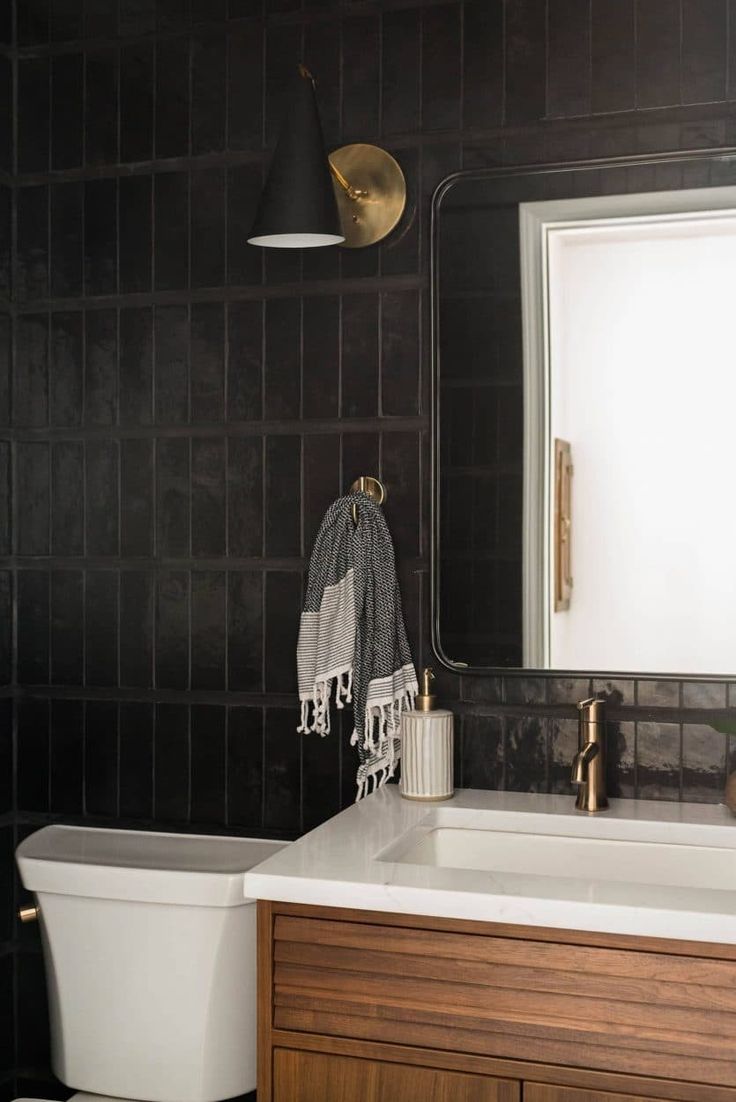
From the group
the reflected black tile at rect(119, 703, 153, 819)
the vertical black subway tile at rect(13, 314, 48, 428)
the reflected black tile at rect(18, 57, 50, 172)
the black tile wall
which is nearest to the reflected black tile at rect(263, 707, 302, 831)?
the black tile wall

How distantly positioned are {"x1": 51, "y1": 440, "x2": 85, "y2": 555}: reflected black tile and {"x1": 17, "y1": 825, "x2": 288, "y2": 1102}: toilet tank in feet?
2.02

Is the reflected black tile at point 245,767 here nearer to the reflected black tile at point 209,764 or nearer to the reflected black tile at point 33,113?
the reflected black tile at point 209,764

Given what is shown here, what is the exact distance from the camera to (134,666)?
2.27 m

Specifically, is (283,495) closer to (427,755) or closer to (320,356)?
(320,356)

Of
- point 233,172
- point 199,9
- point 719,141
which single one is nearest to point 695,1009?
point 719,141

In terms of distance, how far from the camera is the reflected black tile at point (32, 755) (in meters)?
2.33

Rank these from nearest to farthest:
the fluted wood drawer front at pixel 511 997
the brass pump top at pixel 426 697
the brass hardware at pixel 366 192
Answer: the fluted wood drawer front at pixel 511 997
the brass pump top at pixel 426 697
the brass hardware at pixel 366 192

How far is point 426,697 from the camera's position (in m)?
1.96

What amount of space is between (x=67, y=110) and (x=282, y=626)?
1.09m

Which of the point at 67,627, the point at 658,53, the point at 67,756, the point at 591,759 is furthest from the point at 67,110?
the point at 591,759

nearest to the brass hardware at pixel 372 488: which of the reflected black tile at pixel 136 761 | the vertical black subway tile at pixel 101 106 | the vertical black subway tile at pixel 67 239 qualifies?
the reflected black tile at pixel 136 761

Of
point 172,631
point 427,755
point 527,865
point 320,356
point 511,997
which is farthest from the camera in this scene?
point 172,631

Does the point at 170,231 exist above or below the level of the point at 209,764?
above

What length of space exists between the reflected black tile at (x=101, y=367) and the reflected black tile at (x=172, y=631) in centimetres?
33
